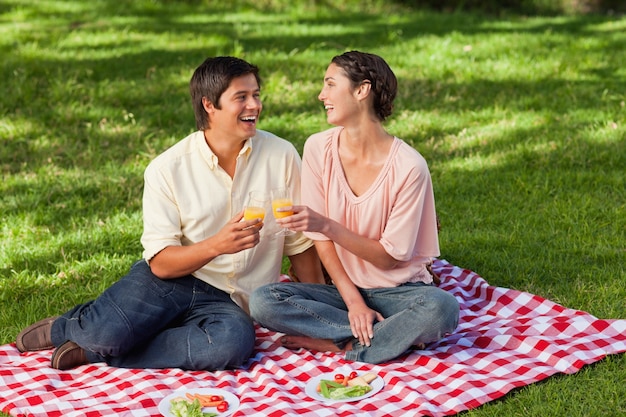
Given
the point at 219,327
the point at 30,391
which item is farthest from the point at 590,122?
the point at 30,391

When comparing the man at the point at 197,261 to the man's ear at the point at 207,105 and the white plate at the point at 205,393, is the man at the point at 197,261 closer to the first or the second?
the man's ear at the point at 207,105

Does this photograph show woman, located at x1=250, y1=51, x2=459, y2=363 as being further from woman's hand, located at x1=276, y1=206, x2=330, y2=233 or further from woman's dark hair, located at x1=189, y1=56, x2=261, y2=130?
woman's dark hair, located at x1=189, y1=56, x2=261, y2=130

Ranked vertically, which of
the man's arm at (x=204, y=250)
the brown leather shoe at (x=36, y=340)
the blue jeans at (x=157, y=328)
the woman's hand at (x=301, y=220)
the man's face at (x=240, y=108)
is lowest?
the brown leather shoe at (x=36, y=340)

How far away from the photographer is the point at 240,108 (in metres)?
4.28

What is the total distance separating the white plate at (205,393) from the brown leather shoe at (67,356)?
24.1 inches

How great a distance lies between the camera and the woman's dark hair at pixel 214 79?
14.1ft

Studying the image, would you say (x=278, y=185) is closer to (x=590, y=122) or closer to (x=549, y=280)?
(x=549, y=280)

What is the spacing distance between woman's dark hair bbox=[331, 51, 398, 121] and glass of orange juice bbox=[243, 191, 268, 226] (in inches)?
→ 28.4

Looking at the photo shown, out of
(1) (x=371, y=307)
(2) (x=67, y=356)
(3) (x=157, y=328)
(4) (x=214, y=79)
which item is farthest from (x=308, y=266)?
(2) (x=67, y=356)

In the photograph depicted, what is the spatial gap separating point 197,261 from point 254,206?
446mm

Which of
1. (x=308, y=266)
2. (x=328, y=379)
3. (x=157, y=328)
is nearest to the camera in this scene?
(x=328, y=379)

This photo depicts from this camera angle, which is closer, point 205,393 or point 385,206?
point 205,393

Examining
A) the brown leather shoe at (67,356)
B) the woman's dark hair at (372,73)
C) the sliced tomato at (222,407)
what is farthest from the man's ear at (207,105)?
the sliced tomato at (222,407)

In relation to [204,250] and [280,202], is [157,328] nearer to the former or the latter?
[204,250]
